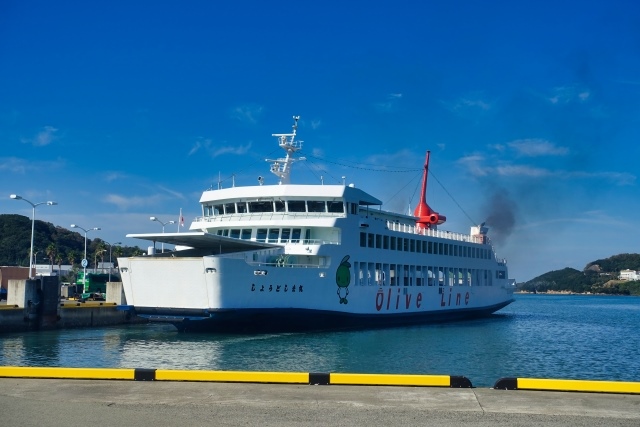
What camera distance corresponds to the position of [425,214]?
5397 centimetres

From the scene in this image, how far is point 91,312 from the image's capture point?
4056 cm

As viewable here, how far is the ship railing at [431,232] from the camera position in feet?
145

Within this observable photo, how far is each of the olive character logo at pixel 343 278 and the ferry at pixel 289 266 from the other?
6cm

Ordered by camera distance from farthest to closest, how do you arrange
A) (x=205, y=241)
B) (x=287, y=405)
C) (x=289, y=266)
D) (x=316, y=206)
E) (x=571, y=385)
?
(x=316, y=206) → (x=289, y=266) → (x=205, y=241) → (x=571, y=385) → (x=287, y=405)

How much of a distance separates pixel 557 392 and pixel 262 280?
20.1 metres

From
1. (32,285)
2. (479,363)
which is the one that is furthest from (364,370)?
(32,285)

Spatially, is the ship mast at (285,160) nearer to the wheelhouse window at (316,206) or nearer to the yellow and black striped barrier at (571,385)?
the wheelhouse window at (316,206)

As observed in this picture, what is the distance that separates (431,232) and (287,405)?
38683mm

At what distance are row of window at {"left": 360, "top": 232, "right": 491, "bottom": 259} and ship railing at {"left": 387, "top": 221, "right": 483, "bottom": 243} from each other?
693 millimetres

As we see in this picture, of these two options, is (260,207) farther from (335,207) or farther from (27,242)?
(27,242)

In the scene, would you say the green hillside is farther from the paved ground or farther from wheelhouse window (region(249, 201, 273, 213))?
the paved ground

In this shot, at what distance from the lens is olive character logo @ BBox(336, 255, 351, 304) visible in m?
36.2

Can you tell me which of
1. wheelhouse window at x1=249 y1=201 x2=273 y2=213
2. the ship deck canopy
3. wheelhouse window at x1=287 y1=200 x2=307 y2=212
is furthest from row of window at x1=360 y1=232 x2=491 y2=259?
the ship deck canopy

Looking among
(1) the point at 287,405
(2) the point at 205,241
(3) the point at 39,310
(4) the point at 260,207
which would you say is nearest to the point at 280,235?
(4) the point at 260,207
